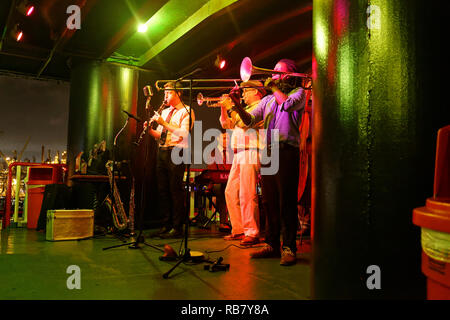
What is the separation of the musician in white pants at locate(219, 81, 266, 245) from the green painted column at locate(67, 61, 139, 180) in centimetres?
243

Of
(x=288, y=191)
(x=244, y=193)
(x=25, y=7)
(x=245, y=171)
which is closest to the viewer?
(x=288, y=191)

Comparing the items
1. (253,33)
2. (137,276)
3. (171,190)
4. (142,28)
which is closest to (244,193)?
(171,190)

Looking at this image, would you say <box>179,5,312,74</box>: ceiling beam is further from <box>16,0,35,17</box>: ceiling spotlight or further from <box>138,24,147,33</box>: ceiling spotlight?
<box>16,0,35,17</box>: ceiling spotlight

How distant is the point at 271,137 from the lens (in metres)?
3.60

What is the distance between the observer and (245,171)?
4664 millimetres

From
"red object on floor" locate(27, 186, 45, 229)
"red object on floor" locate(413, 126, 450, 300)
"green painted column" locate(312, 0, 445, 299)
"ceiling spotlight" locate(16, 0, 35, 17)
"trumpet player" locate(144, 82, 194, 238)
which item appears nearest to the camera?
"red object on floor" locate(413, 126, 450, 300)

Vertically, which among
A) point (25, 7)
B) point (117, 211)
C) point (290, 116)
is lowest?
point (117, 211)

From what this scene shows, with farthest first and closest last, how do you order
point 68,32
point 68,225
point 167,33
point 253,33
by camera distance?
point 167,33 → point 253,33 → point 68,32 → point 68,225

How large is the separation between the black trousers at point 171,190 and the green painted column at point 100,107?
173 centimetres

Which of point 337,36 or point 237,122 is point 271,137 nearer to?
point 237,122

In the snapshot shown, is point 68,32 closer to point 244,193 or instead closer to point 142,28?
point 142,28

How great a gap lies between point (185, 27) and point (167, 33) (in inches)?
22.0

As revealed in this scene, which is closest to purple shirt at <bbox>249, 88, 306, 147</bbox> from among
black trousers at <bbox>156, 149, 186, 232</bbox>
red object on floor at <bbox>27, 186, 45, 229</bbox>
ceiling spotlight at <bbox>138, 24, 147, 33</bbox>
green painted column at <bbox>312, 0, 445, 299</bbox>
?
green painted column at <bbox>312, 0, 445, 299</bbox>

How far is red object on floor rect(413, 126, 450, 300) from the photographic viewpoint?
104 cm
